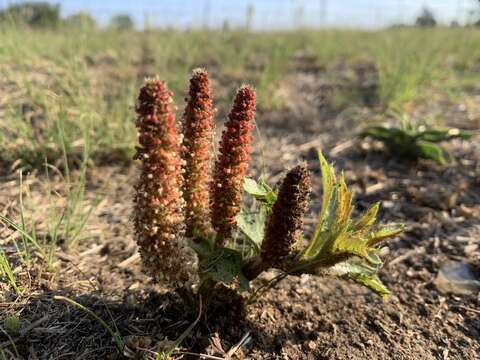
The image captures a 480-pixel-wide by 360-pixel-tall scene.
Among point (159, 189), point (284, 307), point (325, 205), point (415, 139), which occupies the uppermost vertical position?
point (159, 189)

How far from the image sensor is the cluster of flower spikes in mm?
1202

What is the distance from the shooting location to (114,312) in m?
1.69

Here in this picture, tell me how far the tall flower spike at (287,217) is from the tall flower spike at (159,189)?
0.30 metres

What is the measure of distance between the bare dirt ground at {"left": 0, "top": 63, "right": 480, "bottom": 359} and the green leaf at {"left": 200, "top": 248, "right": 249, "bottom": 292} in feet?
0.84

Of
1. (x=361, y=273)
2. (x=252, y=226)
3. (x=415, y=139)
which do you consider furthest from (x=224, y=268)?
(x=415, y=139)

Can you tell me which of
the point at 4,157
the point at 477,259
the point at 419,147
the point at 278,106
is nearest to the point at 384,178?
the point at 419,147

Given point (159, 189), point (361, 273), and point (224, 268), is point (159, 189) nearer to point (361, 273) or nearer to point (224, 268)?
point (224, 268)

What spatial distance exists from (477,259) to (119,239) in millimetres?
1959

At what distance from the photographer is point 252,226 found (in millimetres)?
1656

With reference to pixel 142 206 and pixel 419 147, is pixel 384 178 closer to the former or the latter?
pixel 419 147

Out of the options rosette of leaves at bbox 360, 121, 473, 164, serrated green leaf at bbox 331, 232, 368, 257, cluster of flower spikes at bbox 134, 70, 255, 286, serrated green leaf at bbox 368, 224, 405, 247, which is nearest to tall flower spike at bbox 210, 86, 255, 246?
cluster of flower spikes at bbox 134, 70, 255, 286

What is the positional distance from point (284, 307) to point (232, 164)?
80 centimetres

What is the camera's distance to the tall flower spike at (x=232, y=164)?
4.43ft

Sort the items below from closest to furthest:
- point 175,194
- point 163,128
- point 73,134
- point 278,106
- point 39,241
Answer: point 163,128 < point 175,194 < point 39,241 < point 73,134 < point 278,106
